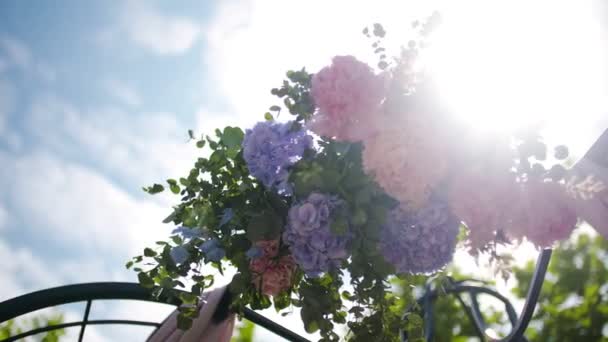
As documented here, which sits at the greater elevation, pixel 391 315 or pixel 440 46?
pixel 440 46

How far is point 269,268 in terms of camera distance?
1.37m

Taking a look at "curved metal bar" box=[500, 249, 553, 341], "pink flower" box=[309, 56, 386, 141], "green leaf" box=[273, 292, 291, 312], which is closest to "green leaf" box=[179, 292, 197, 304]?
"green leaf" box=[273, 292, 291, 312]

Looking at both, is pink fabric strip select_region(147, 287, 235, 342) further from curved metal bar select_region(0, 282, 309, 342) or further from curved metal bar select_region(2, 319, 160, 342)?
curved metal bar select_region(2, 319, 160, 342)

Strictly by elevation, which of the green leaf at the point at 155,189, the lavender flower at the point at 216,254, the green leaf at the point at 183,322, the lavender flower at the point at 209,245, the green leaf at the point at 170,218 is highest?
the green leaf at the point at 155,189

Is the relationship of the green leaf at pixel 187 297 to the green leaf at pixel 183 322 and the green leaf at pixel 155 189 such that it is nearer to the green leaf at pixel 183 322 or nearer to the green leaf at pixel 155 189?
the green leaf at pixel 183 322

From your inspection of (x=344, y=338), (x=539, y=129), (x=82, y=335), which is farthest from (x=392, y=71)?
(x=82, y=335)

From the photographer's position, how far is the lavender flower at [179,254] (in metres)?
1.37

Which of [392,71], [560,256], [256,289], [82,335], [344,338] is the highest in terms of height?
[560,256]

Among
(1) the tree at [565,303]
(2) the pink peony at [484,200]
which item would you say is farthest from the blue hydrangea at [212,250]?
(1) the tree at [565,303]

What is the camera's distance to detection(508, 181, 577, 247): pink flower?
1070 mm

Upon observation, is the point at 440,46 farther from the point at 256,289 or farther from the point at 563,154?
the point at 256,289

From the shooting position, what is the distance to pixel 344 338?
1457mm

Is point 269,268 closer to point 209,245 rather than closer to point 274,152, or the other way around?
point 209,245

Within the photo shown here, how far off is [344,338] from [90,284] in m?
0.85
